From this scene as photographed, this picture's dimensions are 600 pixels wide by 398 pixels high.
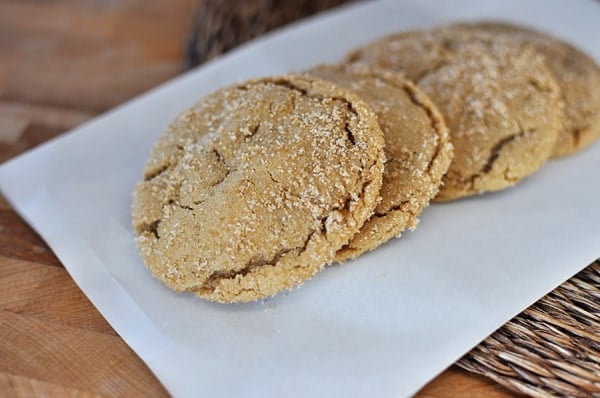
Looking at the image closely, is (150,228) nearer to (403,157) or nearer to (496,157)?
(403,157)

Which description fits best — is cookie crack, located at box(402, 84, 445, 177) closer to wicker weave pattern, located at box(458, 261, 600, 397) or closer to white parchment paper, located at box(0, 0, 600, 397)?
white parchment paper, located at box(0, 0, 600, 397)

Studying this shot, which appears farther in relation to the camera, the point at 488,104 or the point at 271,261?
the point at 488,104

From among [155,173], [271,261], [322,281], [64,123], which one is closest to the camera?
[271,261]

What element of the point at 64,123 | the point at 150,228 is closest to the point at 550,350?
the point at 150,228

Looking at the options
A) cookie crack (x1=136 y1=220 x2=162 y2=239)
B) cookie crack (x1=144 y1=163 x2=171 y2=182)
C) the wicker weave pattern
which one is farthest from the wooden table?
cookie crack (x1=144 y1=163 x2=171 y2=182)

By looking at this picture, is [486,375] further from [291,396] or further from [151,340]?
[151,340]

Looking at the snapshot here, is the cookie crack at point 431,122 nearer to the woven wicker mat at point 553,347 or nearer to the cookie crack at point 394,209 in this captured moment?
the cookie crack at point 394,209

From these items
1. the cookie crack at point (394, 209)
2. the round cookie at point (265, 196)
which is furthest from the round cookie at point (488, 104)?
the round cookie at point (265, 196)
